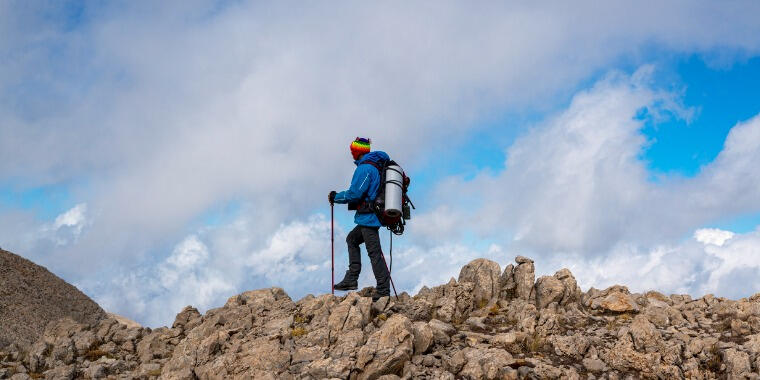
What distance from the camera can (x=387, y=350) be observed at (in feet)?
43.0

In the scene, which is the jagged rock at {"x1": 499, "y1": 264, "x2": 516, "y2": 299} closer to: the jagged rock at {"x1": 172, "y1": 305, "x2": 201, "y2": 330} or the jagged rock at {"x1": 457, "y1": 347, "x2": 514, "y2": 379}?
the jagged rock at {"x1": 457, "y1": 347, "x2": 514, "y2": 379}

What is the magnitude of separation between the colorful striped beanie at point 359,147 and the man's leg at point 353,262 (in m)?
2.18

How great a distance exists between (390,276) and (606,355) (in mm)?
6148

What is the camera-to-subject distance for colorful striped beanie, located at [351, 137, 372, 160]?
18016 millimetres

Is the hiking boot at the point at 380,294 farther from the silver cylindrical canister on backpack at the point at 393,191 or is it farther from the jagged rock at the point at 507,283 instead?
the jagged rock at the point at 507,283

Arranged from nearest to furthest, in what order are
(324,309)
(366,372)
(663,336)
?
(366,372) → (663,336) → (324,309)

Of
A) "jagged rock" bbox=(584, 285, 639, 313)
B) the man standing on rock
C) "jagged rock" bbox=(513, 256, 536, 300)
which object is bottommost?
"jagged rock" bbox=(584, 285, 639, 313)

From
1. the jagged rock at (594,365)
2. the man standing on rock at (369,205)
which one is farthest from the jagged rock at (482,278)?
the jagged rock at (594,365)

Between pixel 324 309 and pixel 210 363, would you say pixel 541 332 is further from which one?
pixel 210 363

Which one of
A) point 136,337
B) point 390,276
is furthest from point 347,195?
point 136,337

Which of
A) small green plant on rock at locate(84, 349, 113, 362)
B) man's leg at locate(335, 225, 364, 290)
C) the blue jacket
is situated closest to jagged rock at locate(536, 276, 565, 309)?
the blue jacket

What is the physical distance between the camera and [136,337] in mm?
18500

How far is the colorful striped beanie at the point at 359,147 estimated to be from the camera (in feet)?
59.1

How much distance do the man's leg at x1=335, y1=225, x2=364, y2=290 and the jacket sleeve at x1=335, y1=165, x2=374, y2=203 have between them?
3.58 ft
